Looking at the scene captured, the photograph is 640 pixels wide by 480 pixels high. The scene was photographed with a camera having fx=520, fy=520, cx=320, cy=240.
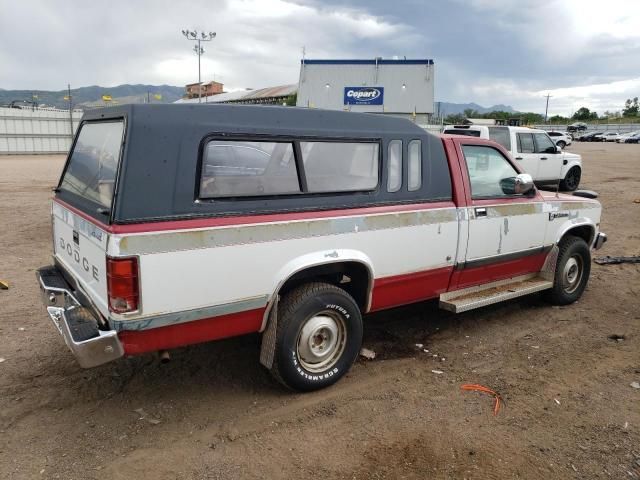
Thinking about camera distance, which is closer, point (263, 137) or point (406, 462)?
point (406, 462)

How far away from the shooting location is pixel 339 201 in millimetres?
3697

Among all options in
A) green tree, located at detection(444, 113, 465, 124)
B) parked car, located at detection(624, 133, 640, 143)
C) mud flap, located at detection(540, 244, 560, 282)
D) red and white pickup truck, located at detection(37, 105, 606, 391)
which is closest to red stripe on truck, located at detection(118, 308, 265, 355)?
red and white pickup truck, located at detection(37, 105, 606, 391)

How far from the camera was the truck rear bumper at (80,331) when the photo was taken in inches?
115

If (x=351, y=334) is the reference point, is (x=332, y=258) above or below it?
above

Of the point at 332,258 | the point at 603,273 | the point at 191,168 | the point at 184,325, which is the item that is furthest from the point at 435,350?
the point at 603,273

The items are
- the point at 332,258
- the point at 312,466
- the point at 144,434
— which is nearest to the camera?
the point at 312,466

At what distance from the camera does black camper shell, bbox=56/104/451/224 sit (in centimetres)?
292

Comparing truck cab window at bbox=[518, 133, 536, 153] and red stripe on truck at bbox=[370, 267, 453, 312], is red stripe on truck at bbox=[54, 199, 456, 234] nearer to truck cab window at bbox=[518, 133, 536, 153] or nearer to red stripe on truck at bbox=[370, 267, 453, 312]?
red stripe on truck at bbox=[370, 267, 453, 312]

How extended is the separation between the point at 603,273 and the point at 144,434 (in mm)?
6230

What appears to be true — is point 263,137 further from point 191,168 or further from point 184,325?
point 184,325

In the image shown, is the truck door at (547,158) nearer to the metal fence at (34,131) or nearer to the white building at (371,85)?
the white building at (371,85)

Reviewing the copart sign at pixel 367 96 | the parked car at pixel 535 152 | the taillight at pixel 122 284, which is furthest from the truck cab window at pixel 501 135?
the copart sign at pixel 367 96

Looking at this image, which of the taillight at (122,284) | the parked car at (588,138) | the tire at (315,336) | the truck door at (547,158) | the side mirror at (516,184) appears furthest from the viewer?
the parked car at (588,138)

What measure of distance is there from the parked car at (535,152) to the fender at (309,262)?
9554 millimetres
